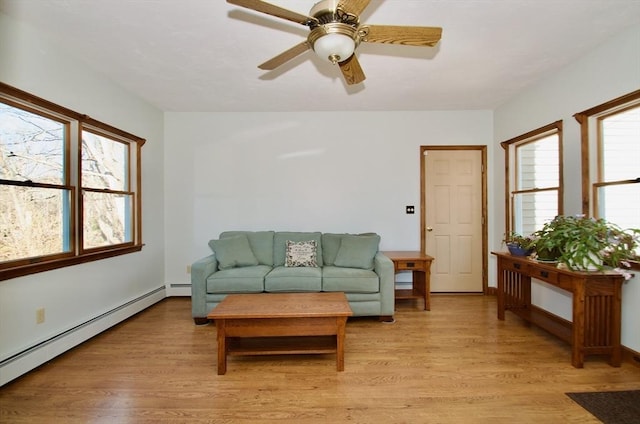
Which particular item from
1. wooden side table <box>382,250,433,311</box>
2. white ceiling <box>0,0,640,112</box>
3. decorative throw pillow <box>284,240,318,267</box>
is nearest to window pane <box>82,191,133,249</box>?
white ceiling <box>0,0,640,112</box>

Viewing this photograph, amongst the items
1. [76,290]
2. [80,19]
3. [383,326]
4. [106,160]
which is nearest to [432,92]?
[383,326]

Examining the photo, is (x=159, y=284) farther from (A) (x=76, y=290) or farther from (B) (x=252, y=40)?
(B) (x=252, y=40)

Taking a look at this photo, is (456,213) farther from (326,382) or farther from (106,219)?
(106,219)

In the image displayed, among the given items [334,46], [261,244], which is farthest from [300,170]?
[334,46]

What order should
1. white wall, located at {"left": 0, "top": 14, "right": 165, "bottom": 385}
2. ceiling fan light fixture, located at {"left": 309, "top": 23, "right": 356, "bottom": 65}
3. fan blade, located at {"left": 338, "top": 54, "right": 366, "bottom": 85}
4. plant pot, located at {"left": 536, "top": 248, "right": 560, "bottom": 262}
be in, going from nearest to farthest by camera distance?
ceiling fan light fixture, located at {"left": 309, "top": 23, "right": 356, "bottom": 65} < fan blade, located at {"left": 338, "top": 54, "right": 366, "bottom": 85} < white wall, located at {"left": 0, "top": 14, "right": 165, "bottom": 385} < plant pot, located at {"left": 536, "top": 248, "right": 560, "bottom": 262}

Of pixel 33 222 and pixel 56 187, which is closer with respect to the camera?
pixel 33 222

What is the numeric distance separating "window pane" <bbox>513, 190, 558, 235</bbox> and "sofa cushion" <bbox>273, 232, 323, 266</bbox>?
2.52 metres

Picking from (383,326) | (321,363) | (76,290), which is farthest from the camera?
(383,326)

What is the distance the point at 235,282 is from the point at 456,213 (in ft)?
10.2

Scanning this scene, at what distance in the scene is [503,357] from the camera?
7.71 feet

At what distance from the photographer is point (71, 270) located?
2529mm

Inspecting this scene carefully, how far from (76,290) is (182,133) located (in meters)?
2.37

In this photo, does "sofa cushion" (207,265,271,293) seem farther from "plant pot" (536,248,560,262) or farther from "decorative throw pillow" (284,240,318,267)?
"plant pot" (536,248,560,262)

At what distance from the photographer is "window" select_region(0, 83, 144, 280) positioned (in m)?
2.11
